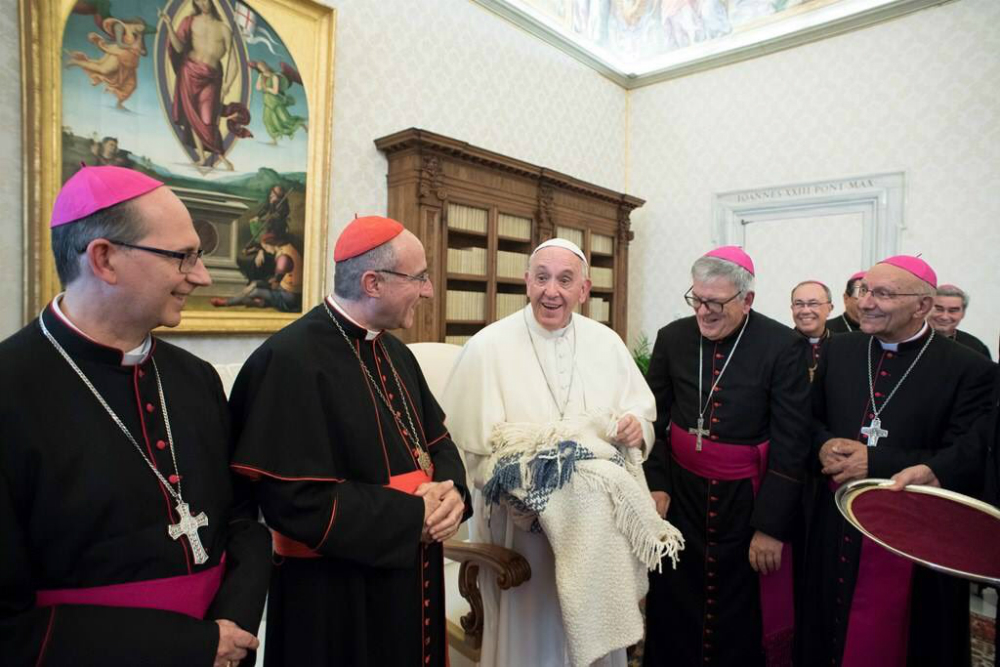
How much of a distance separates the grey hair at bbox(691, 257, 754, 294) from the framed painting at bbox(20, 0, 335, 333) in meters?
3.03

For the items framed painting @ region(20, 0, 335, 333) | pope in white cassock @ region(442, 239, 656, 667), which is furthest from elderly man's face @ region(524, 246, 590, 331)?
framed painting @ region(20, 0, 335, 333)

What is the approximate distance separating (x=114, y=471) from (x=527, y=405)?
154 centimetres

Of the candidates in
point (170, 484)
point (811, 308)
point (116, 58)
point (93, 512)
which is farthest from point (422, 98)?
point (93, 512)

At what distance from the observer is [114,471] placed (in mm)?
1230

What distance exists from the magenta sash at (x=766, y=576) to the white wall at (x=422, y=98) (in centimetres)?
327

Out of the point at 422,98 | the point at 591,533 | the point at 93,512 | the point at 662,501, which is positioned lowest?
the point at 662,501

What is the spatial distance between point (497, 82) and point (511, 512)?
16.9 ft

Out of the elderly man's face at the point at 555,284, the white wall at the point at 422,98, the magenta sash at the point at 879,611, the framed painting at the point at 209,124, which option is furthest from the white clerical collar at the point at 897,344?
the white wall at the point at 422,98

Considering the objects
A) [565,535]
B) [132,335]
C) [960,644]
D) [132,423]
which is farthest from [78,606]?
[960,644]

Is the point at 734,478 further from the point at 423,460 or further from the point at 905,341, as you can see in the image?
the point at 423,460

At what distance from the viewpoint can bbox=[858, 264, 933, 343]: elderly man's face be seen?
245cm

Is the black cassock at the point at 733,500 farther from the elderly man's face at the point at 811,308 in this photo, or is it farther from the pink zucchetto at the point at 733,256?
the elderly man's face at the point at 811,308

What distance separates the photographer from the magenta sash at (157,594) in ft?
3.79

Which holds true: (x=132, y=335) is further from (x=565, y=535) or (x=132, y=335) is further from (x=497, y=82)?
(x=497, y=82)
